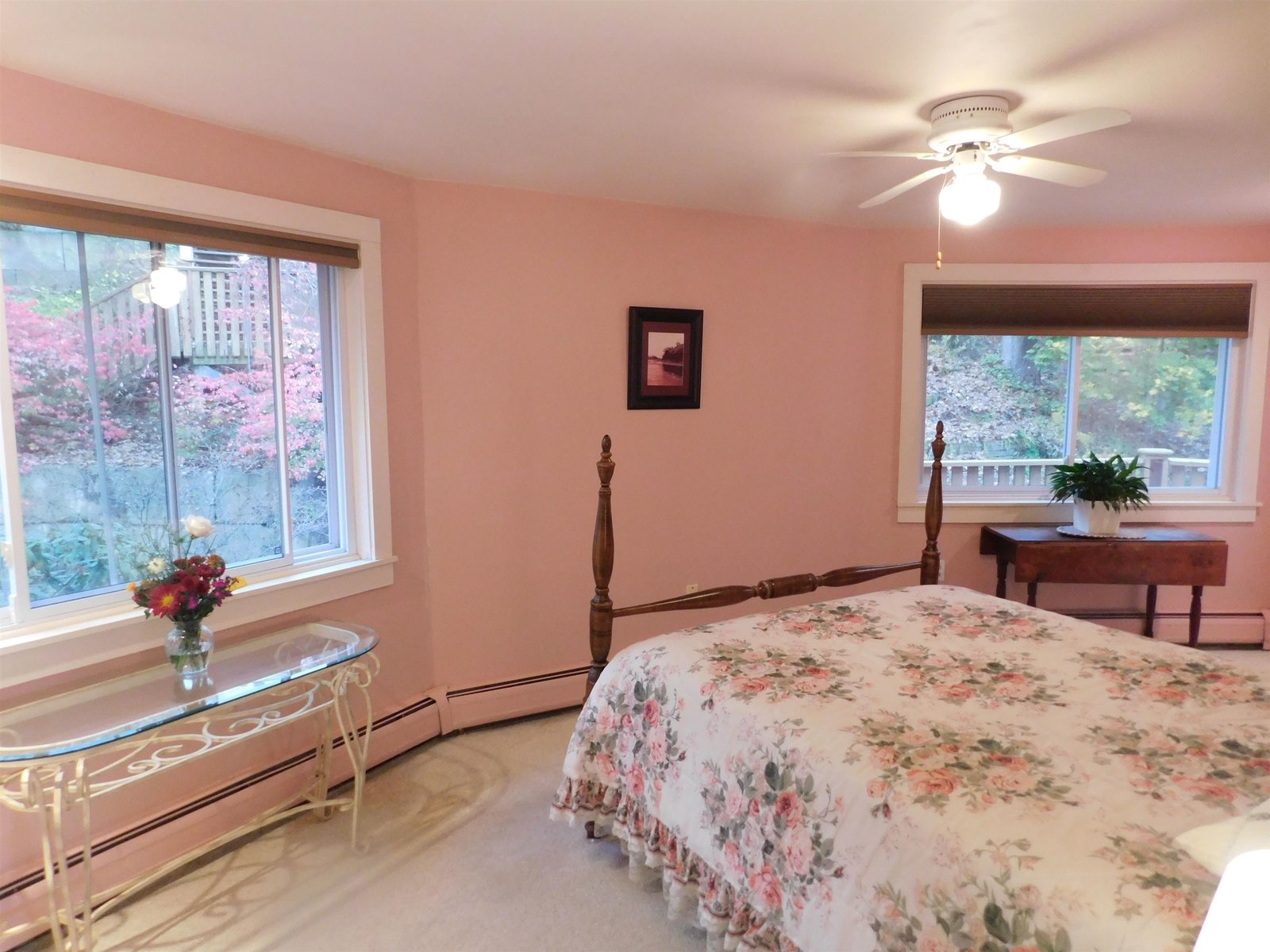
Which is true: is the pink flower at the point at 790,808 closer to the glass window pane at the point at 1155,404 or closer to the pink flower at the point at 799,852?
the pink flower at the point at 799,852

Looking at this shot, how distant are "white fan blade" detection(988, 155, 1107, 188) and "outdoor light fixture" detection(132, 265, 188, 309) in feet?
8.10

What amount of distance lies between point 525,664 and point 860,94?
2.49 m

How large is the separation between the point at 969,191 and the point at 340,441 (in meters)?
2.24

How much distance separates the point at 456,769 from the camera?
9.61ft

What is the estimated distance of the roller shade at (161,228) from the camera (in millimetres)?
1974

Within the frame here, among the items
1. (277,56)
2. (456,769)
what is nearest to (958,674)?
(456,769)

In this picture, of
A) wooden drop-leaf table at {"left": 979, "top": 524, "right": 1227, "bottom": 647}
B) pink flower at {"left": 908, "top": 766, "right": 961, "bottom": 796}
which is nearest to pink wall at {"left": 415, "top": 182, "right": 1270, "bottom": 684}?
wooden drop-leaf table at {"left": 979, "top": 524, "right": 1227, "bottom": 647}

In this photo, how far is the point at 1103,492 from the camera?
3836 mm

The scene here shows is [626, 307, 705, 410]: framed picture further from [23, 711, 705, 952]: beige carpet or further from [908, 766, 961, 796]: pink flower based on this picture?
[908, 766, 961, 796]: pink flower

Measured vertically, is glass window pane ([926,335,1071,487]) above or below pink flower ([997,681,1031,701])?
above

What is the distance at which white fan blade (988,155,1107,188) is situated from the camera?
2.23m

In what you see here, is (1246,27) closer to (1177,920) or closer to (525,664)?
(1177,920)

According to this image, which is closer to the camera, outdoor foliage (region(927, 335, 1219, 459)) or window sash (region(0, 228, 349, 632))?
window sash (region(0, 228, 349, 632))

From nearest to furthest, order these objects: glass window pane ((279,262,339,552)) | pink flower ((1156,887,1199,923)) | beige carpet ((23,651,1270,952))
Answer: pink flower ((1156,887,1199,923))
beige carpet ((23,651,1270,952))
glass window pane ((279,262,339,552))
